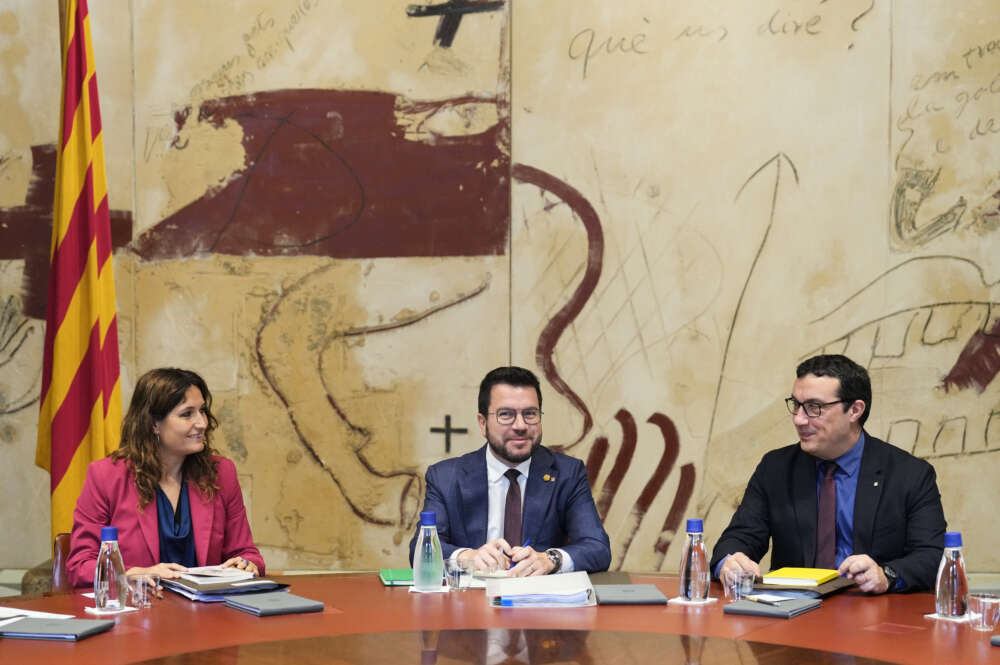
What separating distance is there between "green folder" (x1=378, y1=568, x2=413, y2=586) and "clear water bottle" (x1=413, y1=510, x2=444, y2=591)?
0.23ft

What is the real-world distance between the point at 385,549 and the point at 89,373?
4.76ft

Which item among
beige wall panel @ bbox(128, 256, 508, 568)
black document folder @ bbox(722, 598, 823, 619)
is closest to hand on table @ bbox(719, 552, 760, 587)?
black document folder @ bbox(722, 598, 823, 619)

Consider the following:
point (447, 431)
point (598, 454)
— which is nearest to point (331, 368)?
point (447, 431)

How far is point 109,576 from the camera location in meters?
2.83

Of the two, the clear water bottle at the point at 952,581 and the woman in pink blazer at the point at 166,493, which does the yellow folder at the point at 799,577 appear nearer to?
the clear water bottle at the point at 952,581

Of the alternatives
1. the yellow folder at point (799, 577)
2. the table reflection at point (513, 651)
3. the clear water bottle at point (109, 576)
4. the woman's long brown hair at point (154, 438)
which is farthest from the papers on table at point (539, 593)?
the woman's long brown hair at point (154, 438)

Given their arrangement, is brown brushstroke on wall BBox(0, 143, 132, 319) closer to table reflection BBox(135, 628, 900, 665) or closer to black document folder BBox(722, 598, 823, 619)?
table reflection BBox(135, 628, 900, 665)

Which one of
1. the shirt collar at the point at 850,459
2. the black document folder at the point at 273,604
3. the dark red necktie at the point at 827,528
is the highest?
the shirt collar at the point at 850,459

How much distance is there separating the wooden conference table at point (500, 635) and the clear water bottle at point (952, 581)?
59 mm

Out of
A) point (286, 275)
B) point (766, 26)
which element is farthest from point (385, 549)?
point (766, 26)

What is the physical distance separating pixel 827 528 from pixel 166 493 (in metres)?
2.07

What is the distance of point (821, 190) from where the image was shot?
15.6ft

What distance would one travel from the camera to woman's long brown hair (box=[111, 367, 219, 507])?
358 centimetres

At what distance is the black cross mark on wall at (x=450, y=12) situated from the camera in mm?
4910
